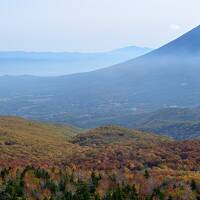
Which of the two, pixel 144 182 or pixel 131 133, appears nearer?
pixel 144 182

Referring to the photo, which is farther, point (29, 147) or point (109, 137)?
point (109, 137)

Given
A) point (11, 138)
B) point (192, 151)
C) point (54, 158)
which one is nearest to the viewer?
point (192, 151)

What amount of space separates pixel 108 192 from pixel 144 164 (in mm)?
36951

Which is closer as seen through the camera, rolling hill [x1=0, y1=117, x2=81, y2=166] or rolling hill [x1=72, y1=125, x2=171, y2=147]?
rolling hill [x1=0, y1=117, x2=81, y2=166]

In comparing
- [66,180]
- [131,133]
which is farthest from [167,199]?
[131,133]

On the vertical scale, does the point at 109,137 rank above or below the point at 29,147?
below

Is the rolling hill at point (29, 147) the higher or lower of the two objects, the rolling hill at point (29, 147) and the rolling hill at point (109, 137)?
the higher

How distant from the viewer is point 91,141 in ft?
503

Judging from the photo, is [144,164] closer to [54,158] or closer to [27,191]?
[54,158]

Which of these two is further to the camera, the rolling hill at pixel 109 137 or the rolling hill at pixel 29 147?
the rolling hill at pixel 109 137

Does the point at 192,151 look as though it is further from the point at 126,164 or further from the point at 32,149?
the point at 32,149

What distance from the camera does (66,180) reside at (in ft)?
201

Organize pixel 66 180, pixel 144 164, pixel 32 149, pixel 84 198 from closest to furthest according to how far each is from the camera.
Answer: pixel 84 198, pixel 66 180, pixel 144 164, pixel 32 149

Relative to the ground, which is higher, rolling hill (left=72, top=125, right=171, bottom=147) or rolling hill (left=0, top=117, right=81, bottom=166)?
rolling hill (left=0, top=117, right=81, bottom=166)
